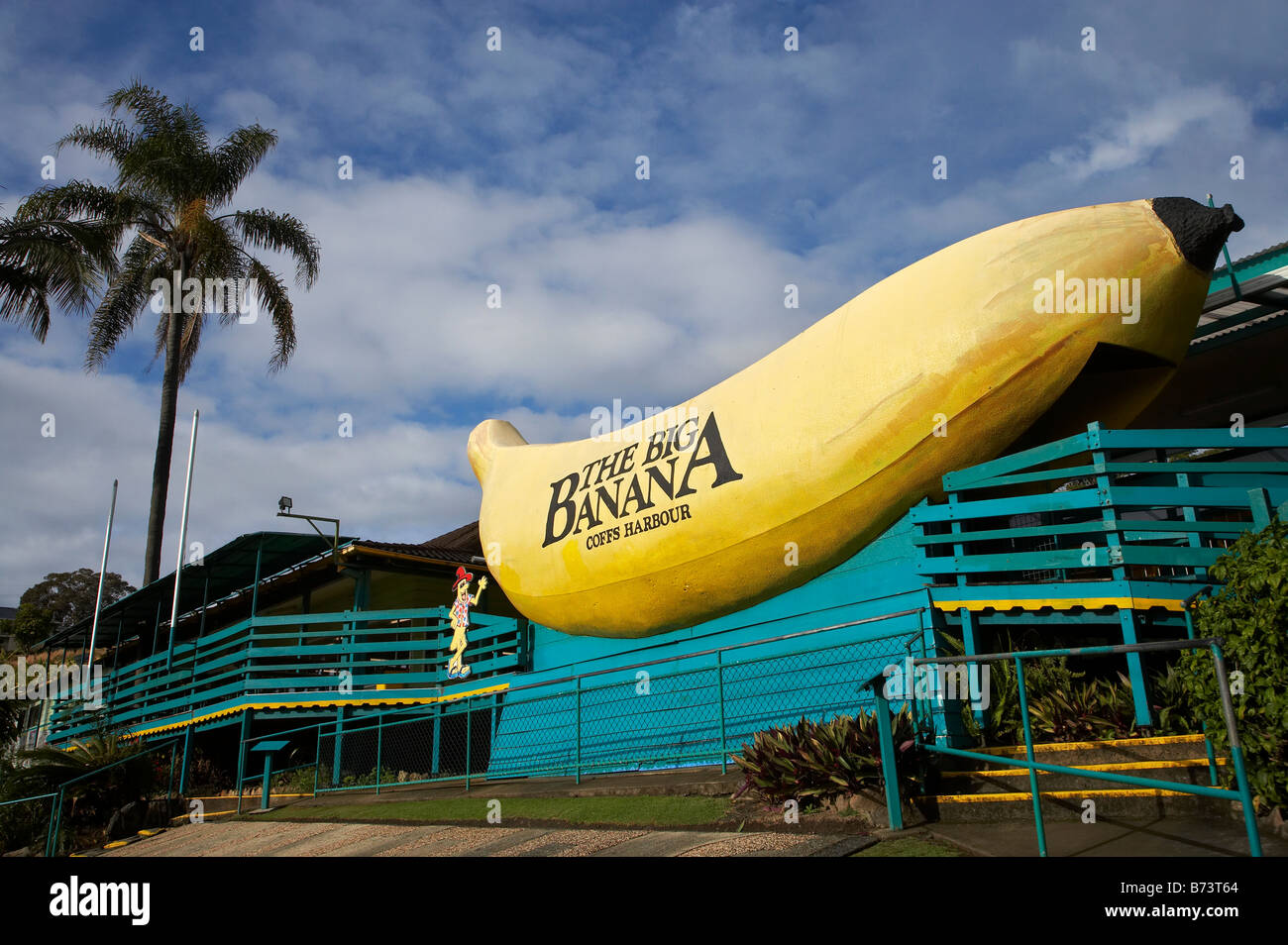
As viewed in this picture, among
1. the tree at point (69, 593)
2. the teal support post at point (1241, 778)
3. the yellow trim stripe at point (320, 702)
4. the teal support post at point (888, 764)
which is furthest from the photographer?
the tree at point (69, 593)

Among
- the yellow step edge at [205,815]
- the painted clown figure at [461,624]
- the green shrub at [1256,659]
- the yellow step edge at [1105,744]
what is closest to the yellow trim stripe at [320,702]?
the painted clown figure at [461,624]

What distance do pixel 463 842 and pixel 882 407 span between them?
5.21m

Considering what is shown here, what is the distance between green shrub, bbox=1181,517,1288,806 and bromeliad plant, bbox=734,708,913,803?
189 centimetres

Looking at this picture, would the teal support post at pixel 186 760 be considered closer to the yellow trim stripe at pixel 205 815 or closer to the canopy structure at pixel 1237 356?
the yellow trim stripe at pixel 205 815

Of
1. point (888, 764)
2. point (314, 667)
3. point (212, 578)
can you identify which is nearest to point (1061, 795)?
point (888, 764)

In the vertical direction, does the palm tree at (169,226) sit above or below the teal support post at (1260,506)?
above

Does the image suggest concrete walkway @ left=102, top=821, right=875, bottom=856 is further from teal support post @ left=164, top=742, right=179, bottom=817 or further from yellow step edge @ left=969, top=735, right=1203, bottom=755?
teal support post @ left=164, top=742, right=179, bottom=817

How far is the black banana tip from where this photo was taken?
7.41 meters

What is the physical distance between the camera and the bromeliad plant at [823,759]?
6.50m

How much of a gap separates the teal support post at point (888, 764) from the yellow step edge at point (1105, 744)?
2.20ft

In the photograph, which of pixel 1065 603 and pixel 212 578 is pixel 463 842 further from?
pixel 212 578

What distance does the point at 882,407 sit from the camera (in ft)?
26.9
